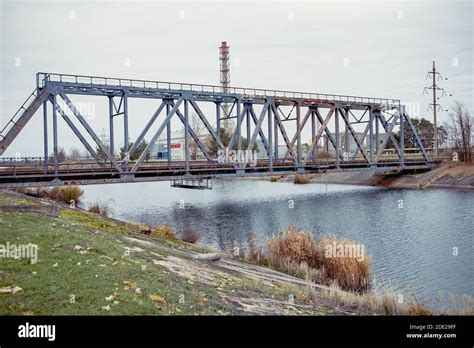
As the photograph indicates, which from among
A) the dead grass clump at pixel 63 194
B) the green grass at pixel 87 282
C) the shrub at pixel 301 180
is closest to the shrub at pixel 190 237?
the green grass at pixel 87 282

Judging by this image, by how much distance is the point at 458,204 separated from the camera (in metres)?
42.5

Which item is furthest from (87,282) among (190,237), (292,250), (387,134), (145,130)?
(387,134)

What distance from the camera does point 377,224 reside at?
32750 mm

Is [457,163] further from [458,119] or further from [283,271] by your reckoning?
[283,271]

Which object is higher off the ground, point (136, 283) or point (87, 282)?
point (87, 282)

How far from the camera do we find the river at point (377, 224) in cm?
1953

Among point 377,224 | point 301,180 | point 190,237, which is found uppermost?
point 301,180

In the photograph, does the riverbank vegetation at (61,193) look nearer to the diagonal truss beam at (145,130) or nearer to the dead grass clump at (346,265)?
the diagonal truss beam at (145,130)

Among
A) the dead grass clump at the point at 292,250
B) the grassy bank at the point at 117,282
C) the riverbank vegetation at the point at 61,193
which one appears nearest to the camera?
the grassy bank at the point at 117,282

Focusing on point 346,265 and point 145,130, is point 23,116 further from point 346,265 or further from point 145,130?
point 346,265

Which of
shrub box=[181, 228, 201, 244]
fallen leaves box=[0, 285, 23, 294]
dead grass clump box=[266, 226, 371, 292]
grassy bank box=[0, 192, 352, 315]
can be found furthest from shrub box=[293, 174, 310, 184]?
fallen leaves box=[0, 285, 23, 294]

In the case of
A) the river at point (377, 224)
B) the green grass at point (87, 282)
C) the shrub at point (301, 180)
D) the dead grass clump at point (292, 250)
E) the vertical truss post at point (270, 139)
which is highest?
the vertical truss post at point (270, 139)

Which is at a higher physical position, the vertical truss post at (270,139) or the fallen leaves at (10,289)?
the vertical truss post at (270,139)

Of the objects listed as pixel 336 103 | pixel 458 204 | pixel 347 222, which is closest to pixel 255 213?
pixel 347 222
